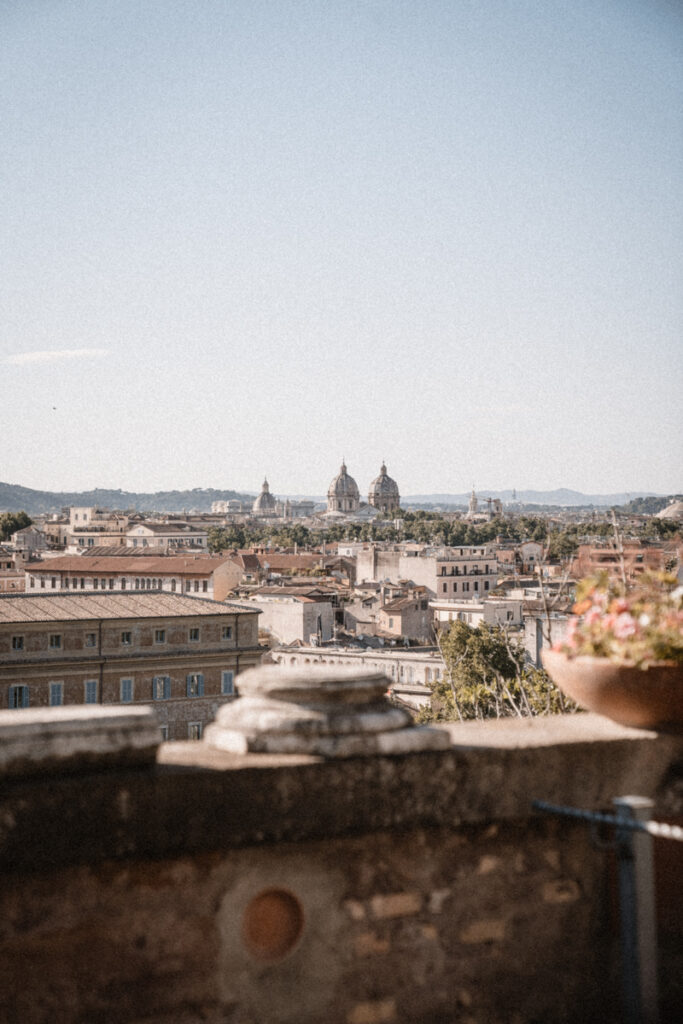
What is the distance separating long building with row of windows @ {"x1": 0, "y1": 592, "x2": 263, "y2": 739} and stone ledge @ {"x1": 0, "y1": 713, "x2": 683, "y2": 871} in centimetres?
2414

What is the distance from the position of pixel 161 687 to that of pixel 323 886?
26.7 metres

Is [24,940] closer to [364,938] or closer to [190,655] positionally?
[364,938]

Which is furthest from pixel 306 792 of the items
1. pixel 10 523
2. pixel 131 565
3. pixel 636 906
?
pixel 10 523

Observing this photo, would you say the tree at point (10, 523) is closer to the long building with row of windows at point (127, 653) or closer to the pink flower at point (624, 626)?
the long building with row of windows at point (127, 653)

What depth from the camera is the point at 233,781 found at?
247 cm

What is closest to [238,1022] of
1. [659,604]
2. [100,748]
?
[100,748]

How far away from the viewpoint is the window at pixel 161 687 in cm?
2853

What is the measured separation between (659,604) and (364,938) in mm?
1179

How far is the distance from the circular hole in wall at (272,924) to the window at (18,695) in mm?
25254

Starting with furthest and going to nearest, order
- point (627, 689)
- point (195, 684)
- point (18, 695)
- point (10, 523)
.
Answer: point (10, 523) < point (195, 684) < point (18, 695) < point (627, 689)

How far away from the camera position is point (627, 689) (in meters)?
2.90

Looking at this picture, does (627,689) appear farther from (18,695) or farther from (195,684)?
(195,684)

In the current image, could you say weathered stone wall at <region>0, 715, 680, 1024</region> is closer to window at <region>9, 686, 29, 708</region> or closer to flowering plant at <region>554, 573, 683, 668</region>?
flowering plant at <region>554, 573, 683, 668</region>

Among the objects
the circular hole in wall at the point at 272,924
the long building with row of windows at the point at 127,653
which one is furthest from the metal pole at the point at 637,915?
the long building with row of windows at the point at 127,653
